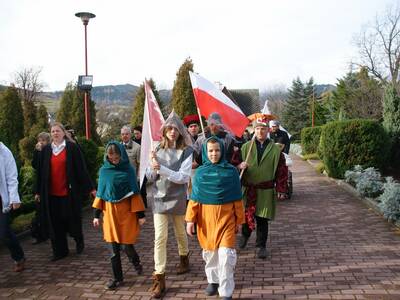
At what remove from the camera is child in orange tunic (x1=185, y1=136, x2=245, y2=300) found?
446 cm

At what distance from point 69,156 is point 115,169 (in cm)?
140

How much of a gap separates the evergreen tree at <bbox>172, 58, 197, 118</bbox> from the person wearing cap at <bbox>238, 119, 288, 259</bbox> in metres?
19.7

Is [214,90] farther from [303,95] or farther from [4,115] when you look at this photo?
[303,95]

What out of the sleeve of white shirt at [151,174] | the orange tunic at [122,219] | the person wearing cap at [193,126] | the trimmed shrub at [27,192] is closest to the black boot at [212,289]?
the orange tunic at [122,219]

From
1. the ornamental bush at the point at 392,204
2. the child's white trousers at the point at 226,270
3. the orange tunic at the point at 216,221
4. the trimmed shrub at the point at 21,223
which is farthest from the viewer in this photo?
the ornamental bush at the point at 392,204

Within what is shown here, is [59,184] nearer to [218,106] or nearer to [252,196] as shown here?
[218,106]

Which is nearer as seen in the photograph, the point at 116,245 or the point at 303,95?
the point at 116,245

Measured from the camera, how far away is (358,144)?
13.0m

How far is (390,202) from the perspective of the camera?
7.92 metres

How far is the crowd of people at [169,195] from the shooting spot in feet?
14.9

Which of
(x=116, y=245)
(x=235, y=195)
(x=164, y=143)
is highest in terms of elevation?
(x=164, y=143)

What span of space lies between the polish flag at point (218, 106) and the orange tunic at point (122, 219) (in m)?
2.04

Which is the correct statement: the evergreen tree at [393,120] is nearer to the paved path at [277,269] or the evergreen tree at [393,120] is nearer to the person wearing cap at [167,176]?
the paved path at [277,269]

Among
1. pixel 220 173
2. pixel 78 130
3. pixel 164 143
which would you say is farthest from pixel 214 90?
pixel 78 130
